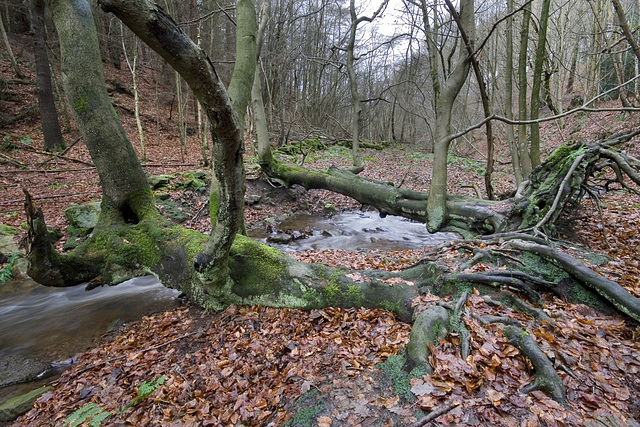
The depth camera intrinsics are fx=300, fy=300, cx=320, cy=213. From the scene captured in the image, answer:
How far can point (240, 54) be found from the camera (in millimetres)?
5531

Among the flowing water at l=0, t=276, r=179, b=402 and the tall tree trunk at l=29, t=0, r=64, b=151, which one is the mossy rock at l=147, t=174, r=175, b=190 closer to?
the flowing water at l=0, t=276, r=179, b=402

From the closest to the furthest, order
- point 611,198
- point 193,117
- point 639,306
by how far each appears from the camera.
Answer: point 639,306
point 611,198
point 193,117

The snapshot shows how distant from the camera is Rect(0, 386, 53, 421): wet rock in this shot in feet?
10.5

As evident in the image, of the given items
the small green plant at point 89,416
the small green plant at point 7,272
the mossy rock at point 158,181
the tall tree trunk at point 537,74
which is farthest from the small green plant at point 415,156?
the small green plant at point 89,416

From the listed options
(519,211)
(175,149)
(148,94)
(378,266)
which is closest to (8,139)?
(175,149)

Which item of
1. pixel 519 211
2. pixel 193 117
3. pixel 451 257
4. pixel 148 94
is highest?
pixel 148 94

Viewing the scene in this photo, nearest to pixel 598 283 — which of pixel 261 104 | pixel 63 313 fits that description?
pixel 63 313

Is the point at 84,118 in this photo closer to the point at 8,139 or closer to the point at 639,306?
the point at 639,306

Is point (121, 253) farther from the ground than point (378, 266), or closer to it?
farther from the ground

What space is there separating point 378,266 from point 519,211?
9.69 feet

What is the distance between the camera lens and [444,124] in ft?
22.5

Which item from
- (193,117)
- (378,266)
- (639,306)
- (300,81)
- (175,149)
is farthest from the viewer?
(300,81)

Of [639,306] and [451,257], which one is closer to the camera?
[639,306]

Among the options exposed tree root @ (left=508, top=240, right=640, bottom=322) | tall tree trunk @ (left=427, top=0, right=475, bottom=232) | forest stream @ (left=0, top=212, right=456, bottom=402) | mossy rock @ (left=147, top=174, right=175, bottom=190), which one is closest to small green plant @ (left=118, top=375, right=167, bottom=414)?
forest stream @ (left=0, top=212, right=456, bottom=402)
